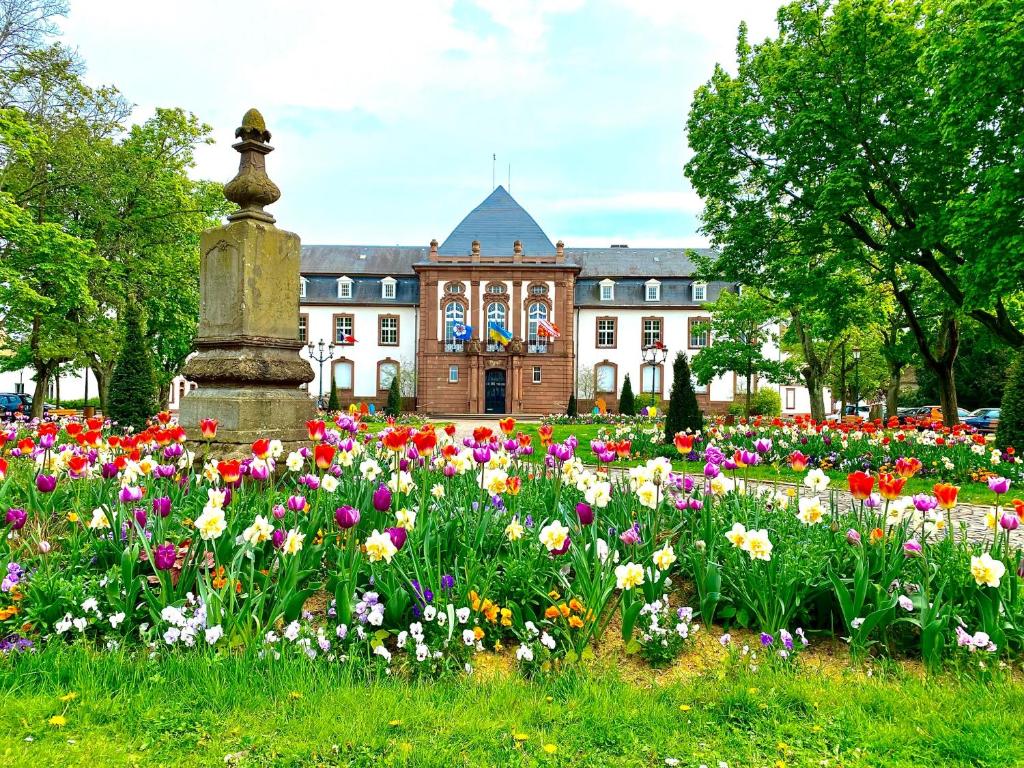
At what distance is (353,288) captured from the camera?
4184 centimetres

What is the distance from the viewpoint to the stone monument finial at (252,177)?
238 inches

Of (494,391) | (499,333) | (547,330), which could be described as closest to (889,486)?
(547,330)

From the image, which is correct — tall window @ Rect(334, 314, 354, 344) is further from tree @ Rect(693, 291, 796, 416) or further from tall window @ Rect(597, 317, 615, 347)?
tree @ Rect(693, 291, 796, 416)

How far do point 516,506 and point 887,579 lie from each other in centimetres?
218

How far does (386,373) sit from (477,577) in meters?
38.0

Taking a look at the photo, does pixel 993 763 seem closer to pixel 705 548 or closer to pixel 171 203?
pixel 705 548

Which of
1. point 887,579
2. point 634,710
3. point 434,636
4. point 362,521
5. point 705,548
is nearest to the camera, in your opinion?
point 634,710

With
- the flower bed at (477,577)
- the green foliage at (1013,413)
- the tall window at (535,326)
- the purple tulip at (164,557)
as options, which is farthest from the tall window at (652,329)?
the purple tulip at (164,557)

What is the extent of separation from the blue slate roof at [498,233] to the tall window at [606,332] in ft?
18.2

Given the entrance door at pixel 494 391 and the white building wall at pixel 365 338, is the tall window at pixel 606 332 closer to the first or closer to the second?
the entrance door at pixel 494 391

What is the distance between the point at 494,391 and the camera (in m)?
38.8

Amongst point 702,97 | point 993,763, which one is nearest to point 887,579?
point 993,763

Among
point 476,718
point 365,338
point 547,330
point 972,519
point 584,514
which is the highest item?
point 547,330

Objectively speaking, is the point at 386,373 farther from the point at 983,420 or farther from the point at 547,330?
the point at 983,420
